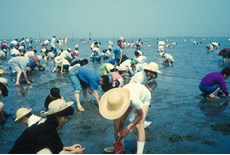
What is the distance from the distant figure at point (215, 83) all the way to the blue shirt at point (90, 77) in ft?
12.9

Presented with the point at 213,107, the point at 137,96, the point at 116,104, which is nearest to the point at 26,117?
the point at 116,104

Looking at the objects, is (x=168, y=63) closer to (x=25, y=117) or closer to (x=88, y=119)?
(x=88, y=119)

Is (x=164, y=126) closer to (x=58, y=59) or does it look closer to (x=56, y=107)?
(x=56, y=107)

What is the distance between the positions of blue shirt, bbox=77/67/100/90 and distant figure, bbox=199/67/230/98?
3940 millimetres

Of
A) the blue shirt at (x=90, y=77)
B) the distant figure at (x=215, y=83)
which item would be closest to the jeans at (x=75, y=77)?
the blue shirt at (x=90, y=77)

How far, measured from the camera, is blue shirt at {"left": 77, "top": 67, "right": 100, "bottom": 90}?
5297 mm

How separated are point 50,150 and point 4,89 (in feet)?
11.6

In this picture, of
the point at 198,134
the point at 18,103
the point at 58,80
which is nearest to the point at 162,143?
the point at 198,134

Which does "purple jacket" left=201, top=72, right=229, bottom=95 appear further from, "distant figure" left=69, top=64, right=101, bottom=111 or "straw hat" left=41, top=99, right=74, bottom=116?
"straw hat" left=41, top=99, right=74, bottom=116

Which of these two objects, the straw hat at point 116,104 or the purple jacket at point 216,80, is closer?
the straw hat at point 116,104

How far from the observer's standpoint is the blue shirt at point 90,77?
17.4ft

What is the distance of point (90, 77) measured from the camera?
5.33m

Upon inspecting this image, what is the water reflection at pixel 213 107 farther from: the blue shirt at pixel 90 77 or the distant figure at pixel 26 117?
the distant figure at pixel 26 117

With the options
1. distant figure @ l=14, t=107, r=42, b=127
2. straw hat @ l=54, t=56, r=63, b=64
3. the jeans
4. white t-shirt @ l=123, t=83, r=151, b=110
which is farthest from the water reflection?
straw hat @ l=54, t=56, r=63, b=64
